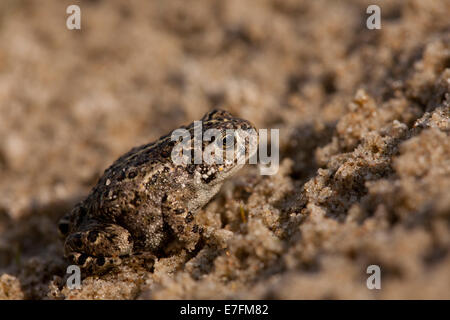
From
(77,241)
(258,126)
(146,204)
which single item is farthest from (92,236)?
(258,126)

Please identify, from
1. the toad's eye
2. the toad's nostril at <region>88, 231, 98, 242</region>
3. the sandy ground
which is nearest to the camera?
the sandy ground

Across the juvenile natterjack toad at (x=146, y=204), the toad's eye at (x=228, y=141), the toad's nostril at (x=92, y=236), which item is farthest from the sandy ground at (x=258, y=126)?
the toad's eye at (x=228, y=141)

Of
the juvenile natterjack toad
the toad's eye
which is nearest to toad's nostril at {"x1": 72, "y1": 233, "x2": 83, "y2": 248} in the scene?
the juvenile natterjack toad

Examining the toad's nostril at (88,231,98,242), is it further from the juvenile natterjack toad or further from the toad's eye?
the toad's eye

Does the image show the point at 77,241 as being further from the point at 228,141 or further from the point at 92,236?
the point at 228,141

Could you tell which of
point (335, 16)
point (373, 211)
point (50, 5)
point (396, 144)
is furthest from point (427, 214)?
point (50, 5)

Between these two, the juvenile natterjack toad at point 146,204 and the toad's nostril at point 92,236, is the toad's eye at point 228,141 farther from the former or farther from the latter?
the toad's nostril at point 92,236

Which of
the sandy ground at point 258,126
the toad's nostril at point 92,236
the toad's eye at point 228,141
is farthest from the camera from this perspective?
the toad's eye at point 228,141
